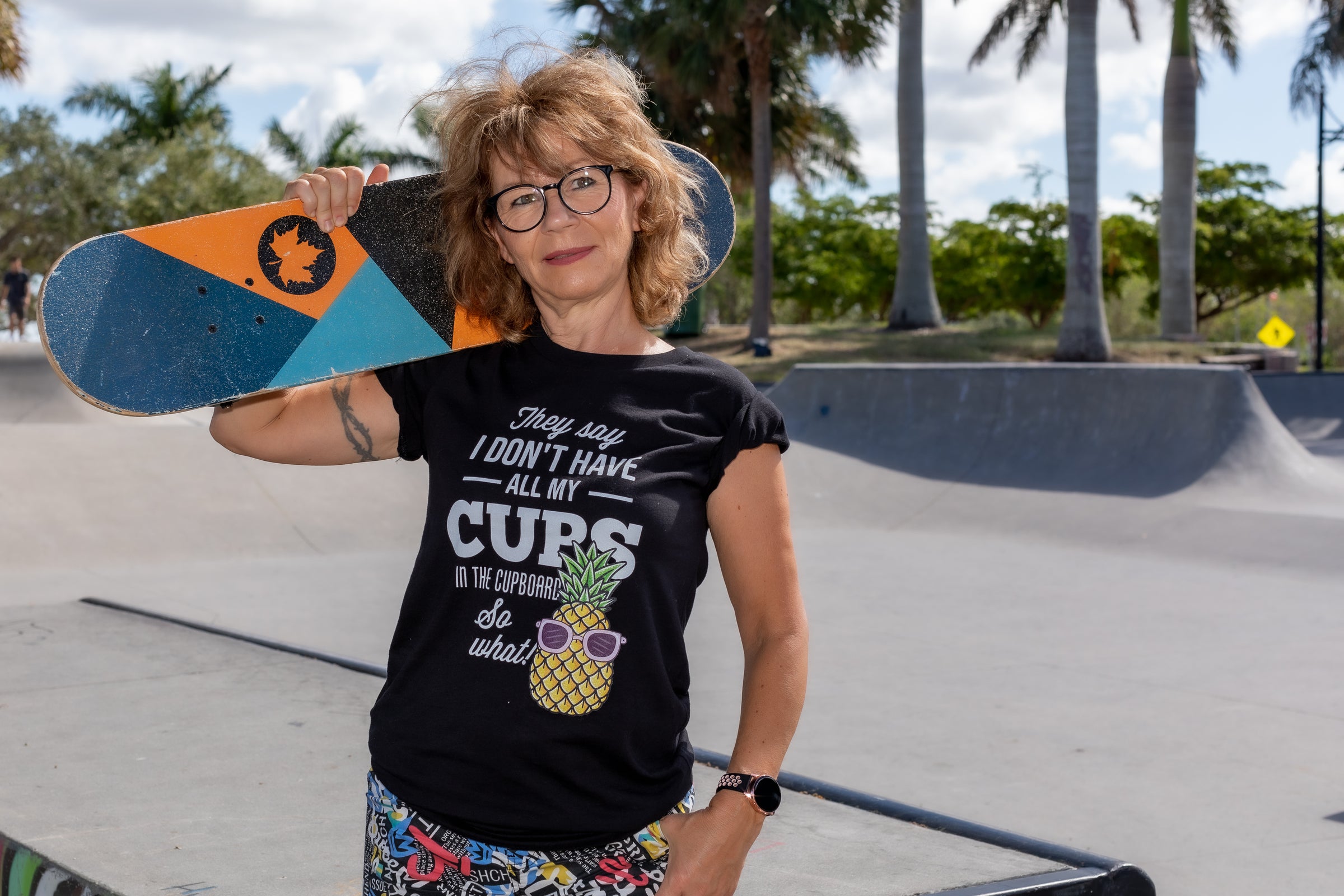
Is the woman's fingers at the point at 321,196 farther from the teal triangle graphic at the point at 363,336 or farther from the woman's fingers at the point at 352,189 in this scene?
the teal triangle graphic at the point at 363,336

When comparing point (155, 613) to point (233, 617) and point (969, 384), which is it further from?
point (969, 384)

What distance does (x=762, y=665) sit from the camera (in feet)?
5.00

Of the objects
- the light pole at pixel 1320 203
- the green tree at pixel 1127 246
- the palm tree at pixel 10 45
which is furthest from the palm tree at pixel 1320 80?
the palm tree at pixel 10 45

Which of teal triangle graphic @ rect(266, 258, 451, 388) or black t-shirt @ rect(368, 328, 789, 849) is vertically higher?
teal triangle graphic @ rect(266, 258, 451, 388)

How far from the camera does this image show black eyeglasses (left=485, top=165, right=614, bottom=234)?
1587 millimetres

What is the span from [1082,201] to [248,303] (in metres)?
18.2

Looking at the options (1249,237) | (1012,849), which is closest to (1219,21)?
(1249,237)

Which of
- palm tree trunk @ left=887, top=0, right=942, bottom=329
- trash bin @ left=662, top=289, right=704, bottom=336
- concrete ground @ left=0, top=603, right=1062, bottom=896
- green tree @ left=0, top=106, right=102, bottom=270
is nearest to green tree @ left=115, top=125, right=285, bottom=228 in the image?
Result: green tree @ left=0, top=106, right=102, bottom=270

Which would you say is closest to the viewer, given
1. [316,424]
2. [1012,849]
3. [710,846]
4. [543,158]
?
[710,846]

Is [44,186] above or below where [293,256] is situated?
above

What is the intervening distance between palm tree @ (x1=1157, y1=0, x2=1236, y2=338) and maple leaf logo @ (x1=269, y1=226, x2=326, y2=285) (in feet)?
70.3

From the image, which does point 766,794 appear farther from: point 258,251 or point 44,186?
point 44,186

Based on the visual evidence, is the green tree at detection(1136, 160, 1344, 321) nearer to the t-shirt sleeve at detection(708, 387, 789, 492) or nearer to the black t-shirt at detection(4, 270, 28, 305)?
the black t-shirt at detection(4, 270, 28, 305)

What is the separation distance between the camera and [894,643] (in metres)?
5.60
